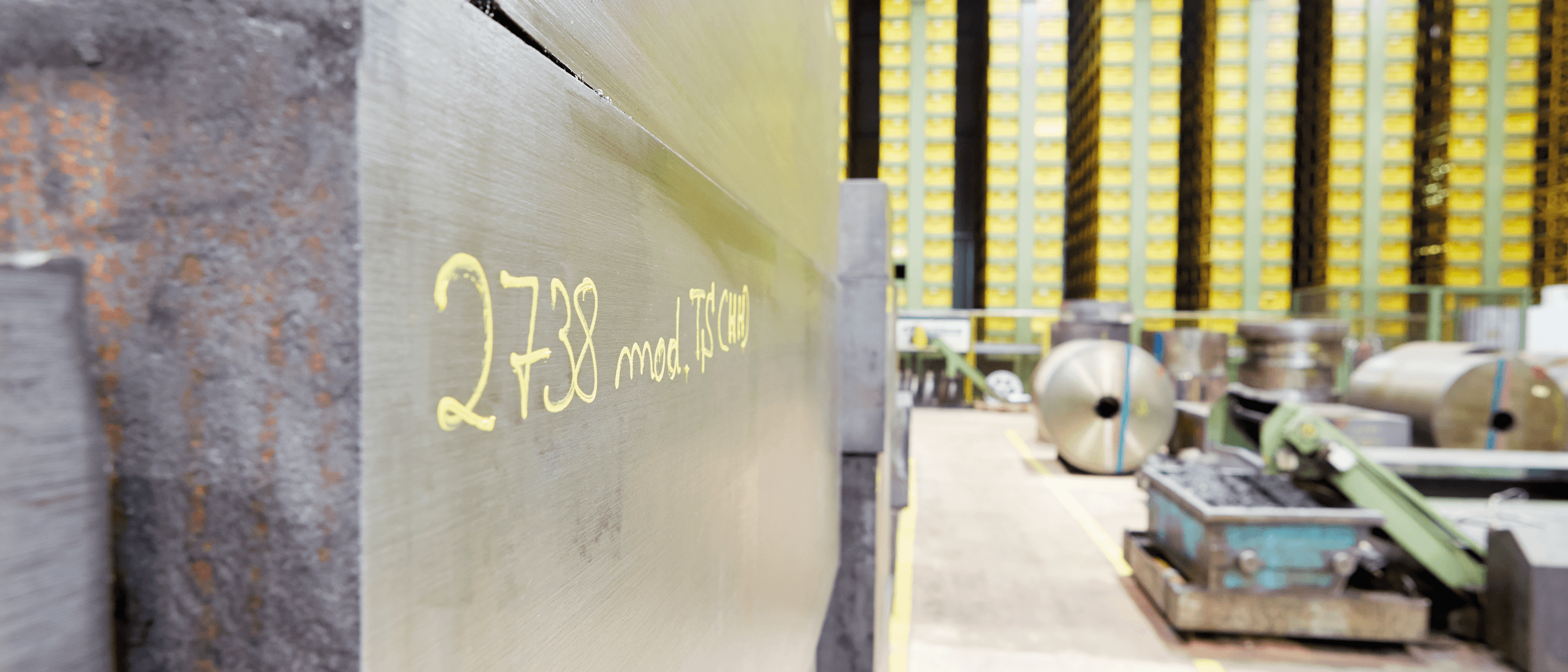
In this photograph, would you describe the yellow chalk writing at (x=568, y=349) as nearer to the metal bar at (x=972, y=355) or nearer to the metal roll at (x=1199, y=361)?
the metal roll at (x=1199, y=361)

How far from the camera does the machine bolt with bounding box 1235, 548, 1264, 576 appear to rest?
3561 millimetres

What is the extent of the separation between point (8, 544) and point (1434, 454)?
586 cm

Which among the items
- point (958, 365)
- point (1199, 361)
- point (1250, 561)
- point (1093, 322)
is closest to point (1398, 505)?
point (1250, 561)

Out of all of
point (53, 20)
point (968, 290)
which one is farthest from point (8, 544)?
point (968, 290)

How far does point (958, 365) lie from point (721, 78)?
10.5 metres

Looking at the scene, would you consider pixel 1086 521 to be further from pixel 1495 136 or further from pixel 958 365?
pixel 1495 136

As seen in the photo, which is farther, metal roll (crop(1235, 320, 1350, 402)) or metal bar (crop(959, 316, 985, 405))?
metal bar (crop(959, 316, 985, 405))

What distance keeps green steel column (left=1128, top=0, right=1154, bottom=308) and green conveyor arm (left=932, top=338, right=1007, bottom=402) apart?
2.75 metres

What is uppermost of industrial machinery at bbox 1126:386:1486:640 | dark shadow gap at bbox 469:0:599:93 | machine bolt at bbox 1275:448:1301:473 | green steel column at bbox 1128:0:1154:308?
green steel column at bbox 1128:0:1154:308

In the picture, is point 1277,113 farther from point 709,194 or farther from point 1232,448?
point 709,194

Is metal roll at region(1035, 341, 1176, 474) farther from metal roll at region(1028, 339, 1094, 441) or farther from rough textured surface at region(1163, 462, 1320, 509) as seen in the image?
rough textured surface at region(1163, 462, 1320, 509)

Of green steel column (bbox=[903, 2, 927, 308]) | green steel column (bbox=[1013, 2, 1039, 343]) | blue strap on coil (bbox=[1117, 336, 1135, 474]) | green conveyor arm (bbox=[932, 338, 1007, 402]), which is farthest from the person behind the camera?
green steel column (bbox=[903, 2, 927, 308])

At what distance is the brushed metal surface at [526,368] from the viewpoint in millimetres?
216

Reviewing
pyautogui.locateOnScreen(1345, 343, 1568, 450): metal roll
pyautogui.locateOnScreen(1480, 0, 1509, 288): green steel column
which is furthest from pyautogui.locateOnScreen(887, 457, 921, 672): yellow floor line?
pyautogui.locateOnScreen(1480, 0, 1509, 288): green steel column
